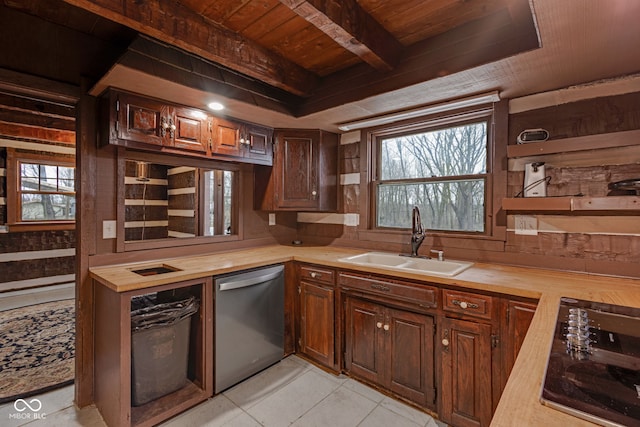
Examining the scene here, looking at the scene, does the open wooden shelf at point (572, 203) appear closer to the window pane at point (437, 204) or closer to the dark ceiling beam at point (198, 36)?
the window pane at point (437, 204)

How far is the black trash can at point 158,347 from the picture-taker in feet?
6.06

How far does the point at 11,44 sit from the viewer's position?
178 cm

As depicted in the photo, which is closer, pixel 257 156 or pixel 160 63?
pixel 160 63

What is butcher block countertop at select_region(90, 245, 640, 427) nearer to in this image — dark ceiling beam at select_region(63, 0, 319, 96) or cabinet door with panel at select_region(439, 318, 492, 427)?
cabinet door with panel at select_region(439, 318, 492, 427)

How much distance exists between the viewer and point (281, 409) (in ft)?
6.56

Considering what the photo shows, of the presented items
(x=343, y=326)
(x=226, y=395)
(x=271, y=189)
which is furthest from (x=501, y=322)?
(x=271, y=189)

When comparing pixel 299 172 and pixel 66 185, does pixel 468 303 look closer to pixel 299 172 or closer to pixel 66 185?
pixel 299 172

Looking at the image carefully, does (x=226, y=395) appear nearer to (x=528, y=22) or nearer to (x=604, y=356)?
(x=604, y=356)

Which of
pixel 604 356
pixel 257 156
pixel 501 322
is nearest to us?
pixel 604 356

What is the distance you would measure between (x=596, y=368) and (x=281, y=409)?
Result: 182cm

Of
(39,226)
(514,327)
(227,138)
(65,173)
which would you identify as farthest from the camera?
(65,173)

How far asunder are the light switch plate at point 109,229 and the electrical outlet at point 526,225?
2.92 meters

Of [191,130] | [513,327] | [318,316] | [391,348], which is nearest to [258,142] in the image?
[191,130]

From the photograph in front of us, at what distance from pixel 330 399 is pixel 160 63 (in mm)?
2470
